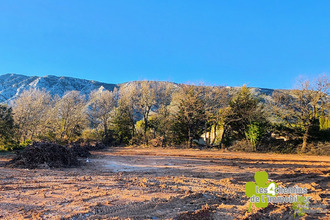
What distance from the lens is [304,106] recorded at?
19234 mm

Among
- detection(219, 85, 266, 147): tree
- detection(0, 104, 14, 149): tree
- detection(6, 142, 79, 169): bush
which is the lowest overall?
detection(6, 142, 79, 169): bush

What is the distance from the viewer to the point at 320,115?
19.5 m

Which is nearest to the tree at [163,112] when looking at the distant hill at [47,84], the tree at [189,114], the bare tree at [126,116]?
the tree at [189,114]

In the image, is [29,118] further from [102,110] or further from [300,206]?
[300,206]

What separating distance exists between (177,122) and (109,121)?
35.2 ft

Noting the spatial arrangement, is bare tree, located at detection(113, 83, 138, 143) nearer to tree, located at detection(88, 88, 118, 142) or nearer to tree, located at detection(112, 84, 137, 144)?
tree, located at detection(112, 84, 137, 144)

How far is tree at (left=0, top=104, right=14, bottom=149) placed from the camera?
47.9ft

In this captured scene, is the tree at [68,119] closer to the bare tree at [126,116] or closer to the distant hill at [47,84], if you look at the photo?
the bare tree at [126,116]

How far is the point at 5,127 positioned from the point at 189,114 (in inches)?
712

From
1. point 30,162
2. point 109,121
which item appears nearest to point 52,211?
point 30,162

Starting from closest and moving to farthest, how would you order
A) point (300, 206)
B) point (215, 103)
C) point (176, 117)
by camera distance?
point (300, 206) < point (215, 103) < point (176, 117)

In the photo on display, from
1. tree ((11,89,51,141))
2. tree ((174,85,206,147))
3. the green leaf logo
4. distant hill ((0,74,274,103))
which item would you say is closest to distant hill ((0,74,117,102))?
distant hill ((0,74,274,103))

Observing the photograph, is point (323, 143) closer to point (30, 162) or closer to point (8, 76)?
point (30, 162)

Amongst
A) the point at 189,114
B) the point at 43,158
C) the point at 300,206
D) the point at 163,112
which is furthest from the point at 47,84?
the point at 300,206
